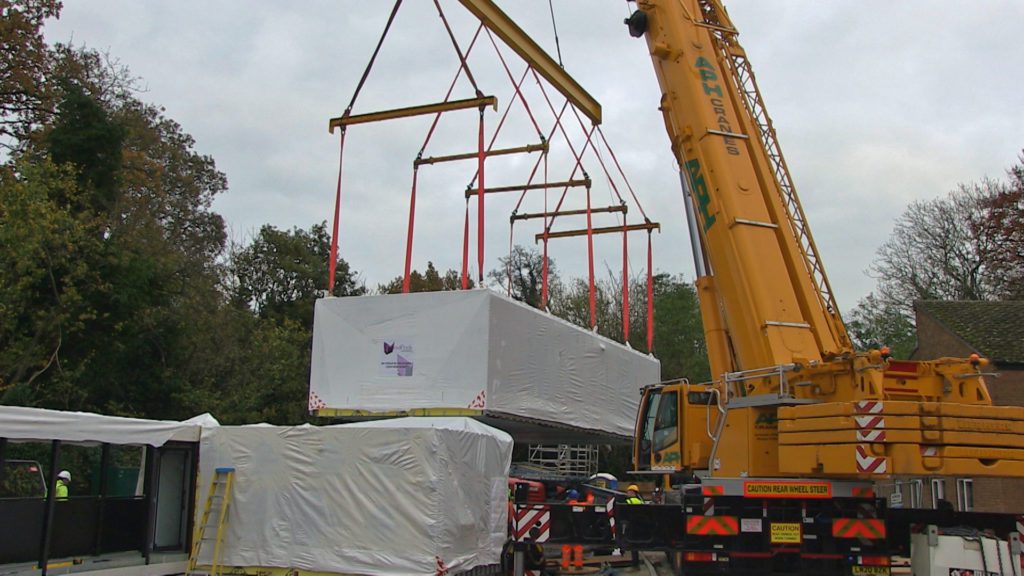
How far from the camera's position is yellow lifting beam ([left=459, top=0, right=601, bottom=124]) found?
13078 millimetres

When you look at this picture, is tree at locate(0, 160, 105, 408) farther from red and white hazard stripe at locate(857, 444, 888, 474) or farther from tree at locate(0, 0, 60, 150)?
red and white hazard stripe at locate(857, 444, 888, 474)

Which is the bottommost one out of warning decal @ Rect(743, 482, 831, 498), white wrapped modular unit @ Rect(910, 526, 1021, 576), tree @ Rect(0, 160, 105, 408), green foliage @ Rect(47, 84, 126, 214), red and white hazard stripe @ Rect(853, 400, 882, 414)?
white wrapped modular unit @ Rect(910, 526, 1021, 576)

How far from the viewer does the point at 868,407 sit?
26.4 feet

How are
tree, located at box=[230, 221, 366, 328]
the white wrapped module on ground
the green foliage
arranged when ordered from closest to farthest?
the white wrapped module on ground → the green foliage → tree, located at box=[230, 221, 366, 328]

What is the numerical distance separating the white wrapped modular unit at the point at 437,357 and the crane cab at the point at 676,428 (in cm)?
230

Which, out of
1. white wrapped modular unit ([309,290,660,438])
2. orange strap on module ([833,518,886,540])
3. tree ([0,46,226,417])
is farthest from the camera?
tree ([0,46,226,417])

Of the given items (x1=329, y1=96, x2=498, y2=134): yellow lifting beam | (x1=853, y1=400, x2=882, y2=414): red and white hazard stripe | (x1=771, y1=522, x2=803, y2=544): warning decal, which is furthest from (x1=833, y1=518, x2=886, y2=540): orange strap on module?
(x1=329, y1=96, x2=498, y2=134): yellow lifting beam

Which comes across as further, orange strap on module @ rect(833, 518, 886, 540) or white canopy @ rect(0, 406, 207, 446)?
white canopy @ rect(0, 406, 207, 446)

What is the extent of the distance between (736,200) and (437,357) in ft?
15.6

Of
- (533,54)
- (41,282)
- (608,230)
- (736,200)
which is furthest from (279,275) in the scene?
(736,200)

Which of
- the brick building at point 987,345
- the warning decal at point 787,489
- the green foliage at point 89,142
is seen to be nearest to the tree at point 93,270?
the green foliage at point 89,142

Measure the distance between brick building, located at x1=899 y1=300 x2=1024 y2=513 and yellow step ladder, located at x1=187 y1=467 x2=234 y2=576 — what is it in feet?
46.7

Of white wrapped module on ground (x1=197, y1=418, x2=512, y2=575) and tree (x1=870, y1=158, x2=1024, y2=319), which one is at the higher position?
tree (x1=870, y1=158, x2=1024, y2=319)

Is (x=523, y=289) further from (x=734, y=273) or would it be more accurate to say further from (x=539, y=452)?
(x=734, y=273)
